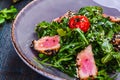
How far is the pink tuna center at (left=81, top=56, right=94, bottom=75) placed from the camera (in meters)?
1.49

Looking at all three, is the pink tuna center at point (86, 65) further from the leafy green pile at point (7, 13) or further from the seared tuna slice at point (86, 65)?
the leafy green pile at point (7, 13)

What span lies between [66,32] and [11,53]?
0.39m

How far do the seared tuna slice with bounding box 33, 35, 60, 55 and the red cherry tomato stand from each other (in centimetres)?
10

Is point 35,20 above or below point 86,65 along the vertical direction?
above

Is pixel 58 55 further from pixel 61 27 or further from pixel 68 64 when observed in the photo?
pixel 61 27

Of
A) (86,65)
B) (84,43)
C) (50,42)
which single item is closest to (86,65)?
(86,65)

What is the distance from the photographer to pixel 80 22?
1.62 m

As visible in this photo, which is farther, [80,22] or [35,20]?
[35,20]

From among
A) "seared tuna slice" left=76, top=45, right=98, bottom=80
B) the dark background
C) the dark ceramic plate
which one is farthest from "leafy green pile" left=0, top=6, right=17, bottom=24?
"seared tuna slice" left=76, top=45, right=98, bottom=80

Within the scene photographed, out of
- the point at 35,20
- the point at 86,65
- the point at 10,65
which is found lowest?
the point at 10,65

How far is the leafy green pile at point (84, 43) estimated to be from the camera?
59.3 inches

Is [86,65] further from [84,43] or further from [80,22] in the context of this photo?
[80,22]

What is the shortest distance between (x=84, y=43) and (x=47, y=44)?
194mm

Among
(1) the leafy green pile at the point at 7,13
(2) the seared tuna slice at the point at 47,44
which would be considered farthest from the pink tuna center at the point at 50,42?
(1) the leafy green pile at the point at 7,13
